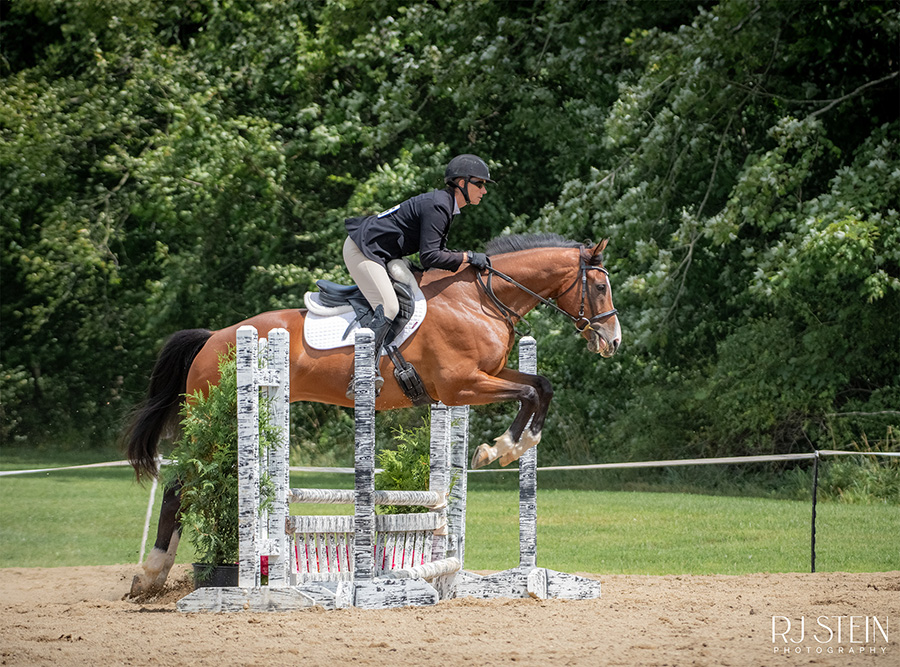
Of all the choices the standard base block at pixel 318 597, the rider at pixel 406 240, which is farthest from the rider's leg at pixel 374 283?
the standard base block at pixel 318 597

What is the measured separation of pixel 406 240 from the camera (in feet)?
19.9

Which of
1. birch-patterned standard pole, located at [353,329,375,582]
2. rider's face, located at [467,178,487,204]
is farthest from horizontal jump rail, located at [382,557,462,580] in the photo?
rider's face, located at [467,178,487,204]

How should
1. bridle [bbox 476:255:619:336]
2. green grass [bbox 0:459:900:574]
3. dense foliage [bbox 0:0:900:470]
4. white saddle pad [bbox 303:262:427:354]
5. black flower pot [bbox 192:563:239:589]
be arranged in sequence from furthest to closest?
dense foliage [bbox 0:0:900:470] → green grass [bbox 0:459:900:574] → bridle [bbox 476:255:619:336] → white saddle pad [bbox 303:262:427:354] → black flower pot [bbox 192:563:239:589]

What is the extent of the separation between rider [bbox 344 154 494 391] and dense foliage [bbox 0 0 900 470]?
5.27 m

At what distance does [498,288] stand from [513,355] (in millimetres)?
8847

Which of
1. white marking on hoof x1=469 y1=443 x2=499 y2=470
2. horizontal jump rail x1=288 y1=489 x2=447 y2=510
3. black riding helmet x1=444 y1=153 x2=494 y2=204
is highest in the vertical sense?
black riding helmet x1=444 y1=153 x2=494 y2=204

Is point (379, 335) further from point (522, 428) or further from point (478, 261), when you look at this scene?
point (522, 428)

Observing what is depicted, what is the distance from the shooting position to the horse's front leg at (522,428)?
18.7ft

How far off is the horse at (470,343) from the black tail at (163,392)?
0.04ft

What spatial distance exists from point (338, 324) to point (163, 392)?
1256mm

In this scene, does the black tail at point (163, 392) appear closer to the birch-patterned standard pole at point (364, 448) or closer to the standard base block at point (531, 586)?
the birch-patterned standard pole at point (364, 448)

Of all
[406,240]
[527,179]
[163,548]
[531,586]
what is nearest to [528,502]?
[531,586]

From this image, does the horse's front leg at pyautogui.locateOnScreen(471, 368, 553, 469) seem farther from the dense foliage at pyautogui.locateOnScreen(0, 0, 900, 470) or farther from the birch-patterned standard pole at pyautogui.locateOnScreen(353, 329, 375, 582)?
the dense foliage at pyautogui.locateOnScreen(0, 0, 900, 470)

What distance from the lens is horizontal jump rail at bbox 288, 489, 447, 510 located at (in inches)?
218
